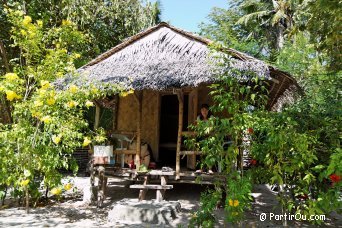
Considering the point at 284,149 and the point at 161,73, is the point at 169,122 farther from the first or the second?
the point at 284,149

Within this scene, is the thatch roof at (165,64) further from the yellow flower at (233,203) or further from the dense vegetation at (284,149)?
the yellow flower at (233,203)

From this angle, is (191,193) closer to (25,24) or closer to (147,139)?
(147,139)

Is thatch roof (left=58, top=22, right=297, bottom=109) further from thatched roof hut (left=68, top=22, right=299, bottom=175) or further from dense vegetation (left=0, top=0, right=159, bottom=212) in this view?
dense vegetation (left=0, top=0, right=159, bottom=212)

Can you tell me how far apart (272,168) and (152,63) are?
14.1 ft

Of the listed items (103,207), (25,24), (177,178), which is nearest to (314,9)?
(177,178)

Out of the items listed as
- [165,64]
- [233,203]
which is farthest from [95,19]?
[233,203]

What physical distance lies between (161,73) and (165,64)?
25.8 inches

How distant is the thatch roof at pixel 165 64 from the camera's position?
6.36 metres

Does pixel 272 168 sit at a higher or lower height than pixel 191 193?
higher

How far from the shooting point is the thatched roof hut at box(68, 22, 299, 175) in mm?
6426

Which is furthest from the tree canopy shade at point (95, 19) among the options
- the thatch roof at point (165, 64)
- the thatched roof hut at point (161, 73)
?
the thatched roof hut at point (161, 73)

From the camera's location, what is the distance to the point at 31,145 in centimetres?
479

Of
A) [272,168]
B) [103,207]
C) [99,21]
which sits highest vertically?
[99,21]

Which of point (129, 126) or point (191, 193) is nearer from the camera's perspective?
point (191, 193)
